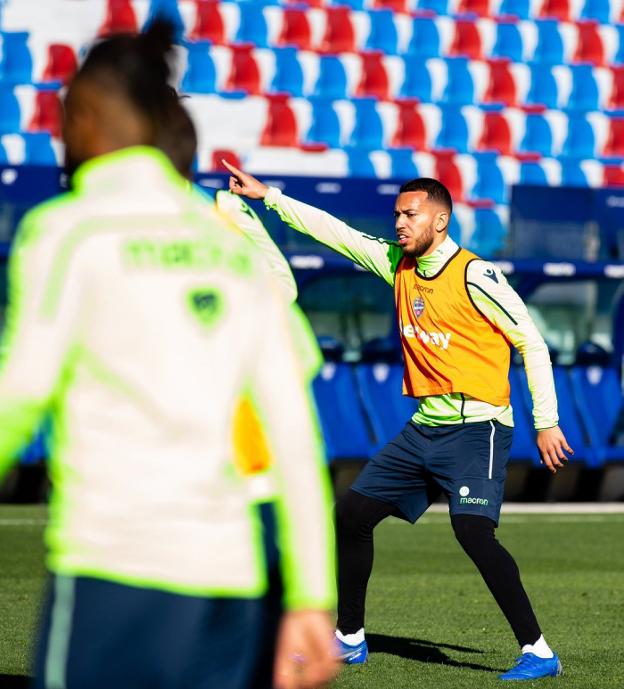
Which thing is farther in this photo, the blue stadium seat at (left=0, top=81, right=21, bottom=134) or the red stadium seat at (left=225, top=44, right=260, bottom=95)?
the red stadium seat at (left=225, top=44, right=260, bottom=95)

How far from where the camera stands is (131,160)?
A: 2355 mm

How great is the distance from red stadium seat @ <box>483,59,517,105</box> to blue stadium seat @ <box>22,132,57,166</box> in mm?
6533

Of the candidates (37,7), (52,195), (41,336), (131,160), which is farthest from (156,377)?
(37,7)

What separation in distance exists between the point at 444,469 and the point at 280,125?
46.2ft

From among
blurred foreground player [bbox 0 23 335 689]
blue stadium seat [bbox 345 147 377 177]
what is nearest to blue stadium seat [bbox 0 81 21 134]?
blue stadium seat [bbox 345 147 377 177]

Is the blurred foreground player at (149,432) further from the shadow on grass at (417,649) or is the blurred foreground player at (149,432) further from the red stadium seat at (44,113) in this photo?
the red stadium seat at (44,113)

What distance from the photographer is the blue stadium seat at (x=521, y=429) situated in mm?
15141

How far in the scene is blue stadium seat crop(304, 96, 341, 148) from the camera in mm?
20312

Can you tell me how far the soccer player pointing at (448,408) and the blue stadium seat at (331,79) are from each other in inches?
572

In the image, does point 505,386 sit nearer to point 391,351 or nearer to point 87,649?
point 87,649

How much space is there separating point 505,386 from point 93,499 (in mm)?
4401

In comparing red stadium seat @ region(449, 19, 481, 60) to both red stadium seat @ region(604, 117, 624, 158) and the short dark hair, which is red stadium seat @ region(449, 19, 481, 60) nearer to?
red stadium seat @ region(604, 117, 624, 158)

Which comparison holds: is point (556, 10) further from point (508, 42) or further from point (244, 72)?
point (244, 72)

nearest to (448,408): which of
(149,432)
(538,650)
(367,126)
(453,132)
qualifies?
(538,650)
